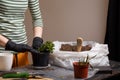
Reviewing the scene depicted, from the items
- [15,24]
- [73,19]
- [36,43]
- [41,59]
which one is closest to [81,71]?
[41,59]

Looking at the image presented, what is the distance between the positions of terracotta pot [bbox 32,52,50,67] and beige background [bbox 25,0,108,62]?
119 centimetres

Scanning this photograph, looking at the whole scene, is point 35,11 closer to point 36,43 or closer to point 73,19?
point 36,43

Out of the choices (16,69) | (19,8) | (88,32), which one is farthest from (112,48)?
(16,69)

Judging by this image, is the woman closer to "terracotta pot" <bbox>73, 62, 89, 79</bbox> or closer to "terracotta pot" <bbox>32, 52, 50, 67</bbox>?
"terracotta pot" <bbox>32, 52, 50, 67</bbox>

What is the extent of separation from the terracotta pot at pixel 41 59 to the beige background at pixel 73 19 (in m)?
1.19

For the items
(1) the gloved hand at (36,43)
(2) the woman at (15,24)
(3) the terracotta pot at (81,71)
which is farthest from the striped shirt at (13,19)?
(3) the terracotta pot at (81,71)

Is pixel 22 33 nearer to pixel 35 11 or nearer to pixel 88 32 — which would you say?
pixel 35 11

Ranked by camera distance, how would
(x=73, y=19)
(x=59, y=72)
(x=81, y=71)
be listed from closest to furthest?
(x=81, y=71)
(x=59, y=72)
(x=73, y=19)

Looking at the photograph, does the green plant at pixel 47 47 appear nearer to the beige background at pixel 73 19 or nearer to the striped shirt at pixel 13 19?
the striped shirt at pixel 13 19

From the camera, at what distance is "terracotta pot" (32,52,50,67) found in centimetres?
143

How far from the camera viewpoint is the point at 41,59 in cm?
145

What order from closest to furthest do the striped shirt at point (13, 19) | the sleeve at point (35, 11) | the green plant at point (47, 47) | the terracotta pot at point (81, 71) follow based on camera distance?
the terracotta pot at point (81, 71) → the green plant at point (47, 47) → the striped shirt at point (13, 19) → the sleeve at point (35, 11)

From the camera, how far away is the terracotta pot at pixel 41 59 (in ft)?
4.70

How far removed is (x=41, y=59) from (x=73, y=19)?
Result: 1262mm
